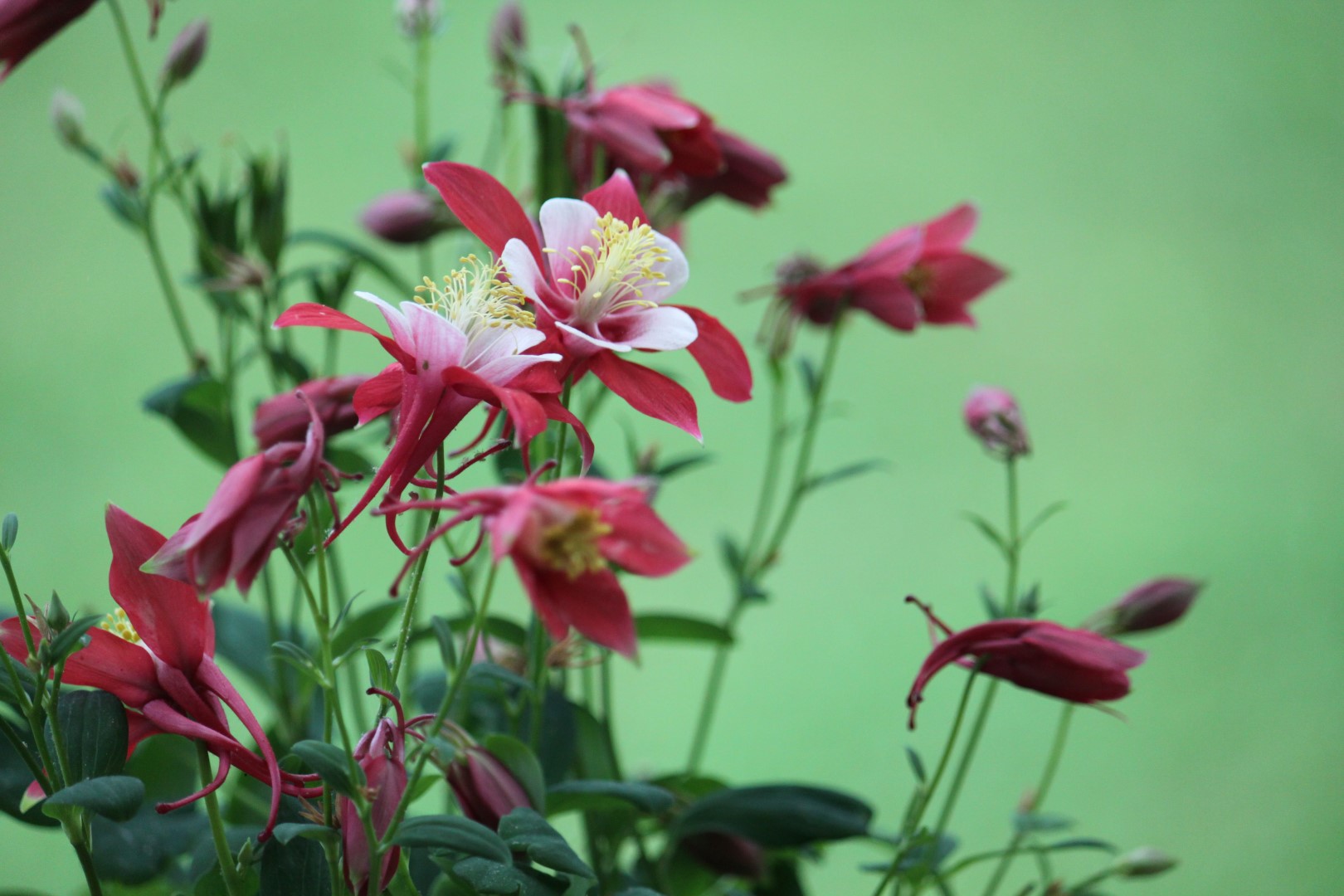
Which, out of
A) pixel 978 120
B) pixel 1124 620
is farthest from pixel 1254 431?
pixel 1124 620

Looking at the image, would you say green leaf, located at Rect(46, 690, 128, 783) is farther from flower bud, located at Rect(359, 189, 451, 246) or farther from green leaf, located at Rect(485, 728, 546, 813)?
flower bud, located at Rect(359, 189, 451, 246)

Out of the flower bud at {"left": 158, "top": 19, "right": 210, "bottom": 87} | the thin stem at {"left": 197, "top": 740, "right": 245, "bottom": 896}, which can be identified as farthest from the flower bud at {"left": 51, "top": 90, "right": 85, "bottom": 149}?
the thin stem at {"left": 197, "top": 740, "right": 245, "bottom": 896}

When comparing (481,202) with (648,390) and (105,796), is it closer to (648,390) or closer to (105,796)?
Answer: (648,390)

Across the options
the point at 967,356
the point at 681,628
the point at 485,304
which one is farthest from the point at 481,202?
the point at 967,356

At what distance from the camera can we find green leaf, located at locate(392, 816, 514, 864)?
251mm

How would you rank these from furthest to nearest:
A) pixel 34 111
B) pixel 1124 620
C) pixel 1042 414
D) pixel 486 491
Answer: pixel 1042 414 < pixel 34 111 < pixel 1124 620 < pixel 486 491

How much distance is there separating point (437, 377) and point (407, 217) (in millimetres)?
258

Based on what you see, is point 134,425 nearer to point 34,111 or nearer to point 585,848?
point 34,111

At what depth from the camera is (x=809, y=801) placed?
0.43 m

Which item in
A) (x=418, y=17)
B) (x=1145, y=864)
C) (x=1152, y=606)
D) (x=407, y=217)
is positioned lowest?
(x=1145, y=864)

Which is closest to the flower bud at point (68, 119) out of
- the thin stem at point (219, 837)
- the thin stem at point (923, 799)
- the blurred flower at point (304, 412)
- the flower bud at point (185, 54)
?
the flower bud at point (185, 54)

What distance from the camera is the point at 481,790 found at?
1.01ft

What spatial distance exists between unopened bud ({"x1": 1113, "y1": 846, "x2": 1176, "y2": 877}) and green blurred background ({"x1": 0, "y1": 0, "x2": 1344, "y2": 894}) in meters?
0.53

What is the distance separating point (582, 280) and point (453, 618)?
172 millimetres
